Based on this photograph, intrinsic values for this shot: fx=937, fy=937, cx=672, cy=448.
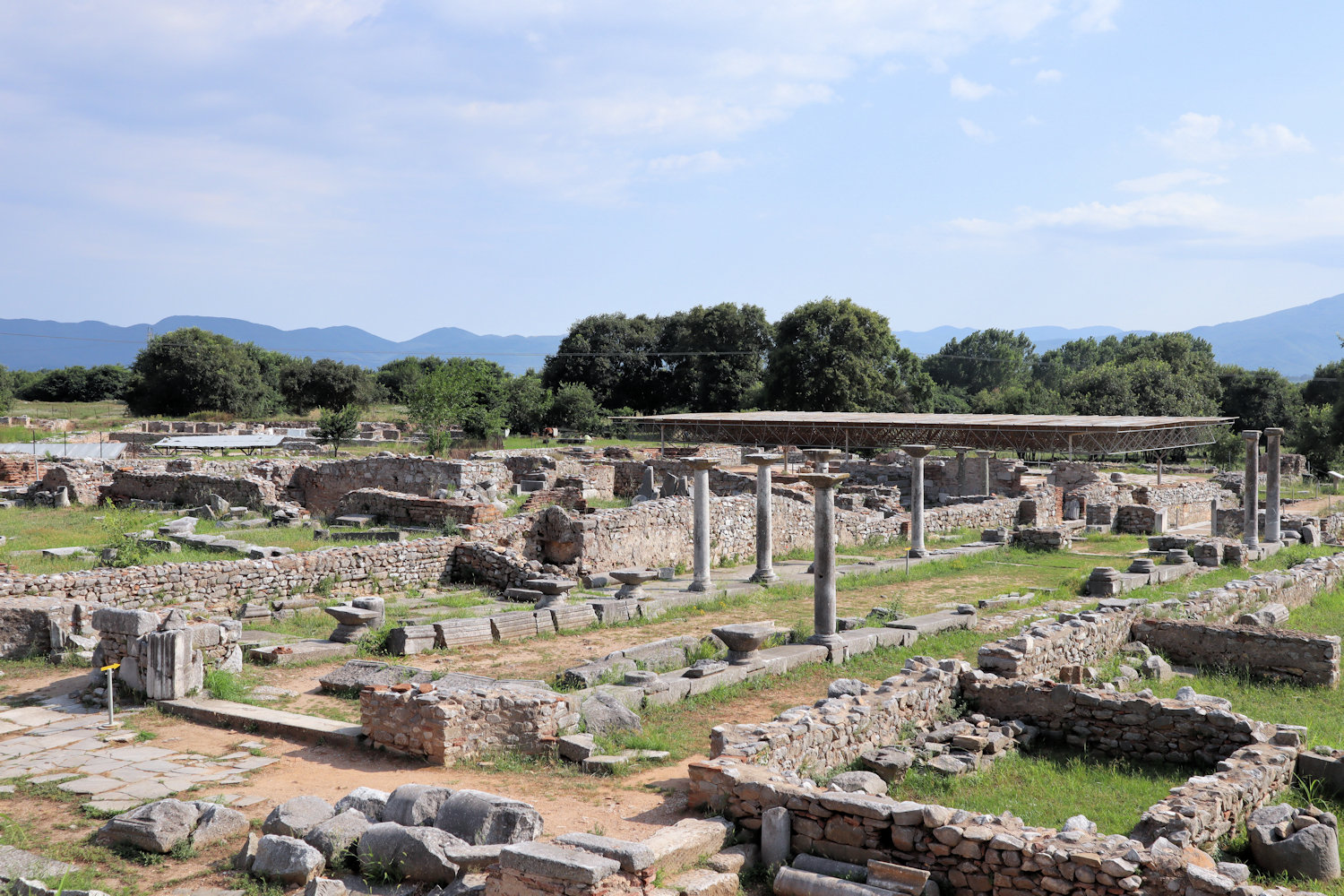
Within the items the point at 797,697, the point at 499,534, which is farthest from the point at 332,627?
the point at 797,697

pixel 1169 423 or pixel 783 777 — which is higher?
pixel 1169 423

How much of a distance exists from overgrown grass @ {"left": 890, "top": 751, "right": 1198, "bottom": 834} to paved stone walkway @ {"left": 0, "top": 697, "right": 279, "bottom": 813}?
19.1 ft

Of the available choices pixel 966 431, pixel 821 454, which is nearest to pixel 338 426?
pixel 821 454

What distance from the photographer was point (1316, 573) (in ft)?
61.7

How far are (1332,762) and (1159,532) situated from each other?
2180 cm

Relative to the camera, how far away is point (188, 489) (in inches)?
1038

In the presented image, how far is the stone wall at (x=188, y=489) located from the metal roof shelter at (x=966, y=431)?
16.3 metres

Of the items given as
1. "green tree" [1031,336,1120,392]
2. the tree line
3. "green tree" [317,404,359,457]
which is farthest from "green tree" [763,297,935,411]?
"green tree" [1031,336,1120,392]

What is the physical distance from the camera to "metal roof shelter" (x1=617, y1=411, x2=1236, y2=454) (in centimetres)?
3475

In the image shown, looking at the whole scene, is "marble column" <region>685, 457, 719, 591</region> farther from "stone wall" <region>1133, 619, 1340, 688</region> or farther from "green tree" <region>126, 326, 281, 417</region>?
"green tree" <region>126, 326, 281, 417</region>

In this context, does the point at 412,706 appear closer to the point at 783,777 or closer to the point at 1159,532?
the point at 783,777

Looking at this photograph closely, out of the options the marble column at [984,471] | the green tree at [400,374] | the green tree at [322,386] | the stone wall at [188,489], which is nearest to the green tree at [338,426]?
Answer: the stone wall at [188,489]

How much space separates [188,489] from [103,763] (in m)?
19.7

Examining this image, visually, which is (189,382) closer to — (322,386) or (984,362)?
(322,386)
